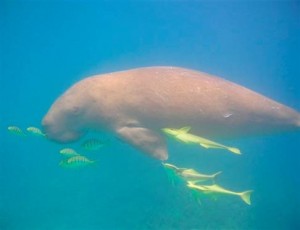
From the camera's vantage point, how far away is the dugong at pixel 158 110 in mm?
8391

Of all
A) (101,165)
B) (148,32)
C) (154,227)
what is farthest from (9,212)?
(148,32)

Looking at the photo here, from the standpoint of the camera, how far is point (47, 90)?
18031 mm

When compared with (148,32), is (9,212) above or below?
below

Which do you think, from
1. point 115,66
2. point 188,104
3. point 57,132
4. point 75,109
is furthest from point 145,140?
point 115,66

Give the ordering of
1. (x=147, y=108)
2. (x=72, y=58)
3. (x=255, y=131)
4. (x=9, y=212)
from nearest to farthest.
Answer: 1. (x=147, y=108)
2. (x=255, y=131)
3. (x=9, y=212)
4. (x=72, y=58)

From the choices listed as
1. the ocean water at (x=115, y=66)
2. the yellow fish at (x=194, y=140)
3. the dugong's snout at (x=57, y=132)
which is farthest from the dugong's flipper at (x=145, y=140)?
the ocean water at (x=115, y=66)

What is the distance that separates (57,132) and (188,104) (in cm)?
307

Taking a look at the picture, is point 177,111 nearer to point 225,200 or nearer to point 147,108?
point 147,108

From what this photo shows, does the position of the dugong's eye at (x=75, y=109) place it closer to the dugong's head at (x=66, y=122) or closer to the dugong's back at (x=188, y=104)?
the dugong's head at (x=66, y=122)

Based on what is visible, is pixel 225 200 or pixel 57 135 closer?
pixel 57 135

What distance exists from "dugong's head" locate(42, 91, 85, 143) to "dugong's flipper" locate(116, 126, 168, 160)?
1.11m

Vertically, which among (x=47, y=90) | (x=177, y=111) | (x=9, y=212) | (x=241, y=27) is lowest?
(x=177, y=111)

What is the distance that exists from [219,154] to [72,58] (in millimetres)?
9030

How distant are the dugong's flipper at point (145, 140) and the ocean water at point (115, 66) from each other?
21.3 feet
